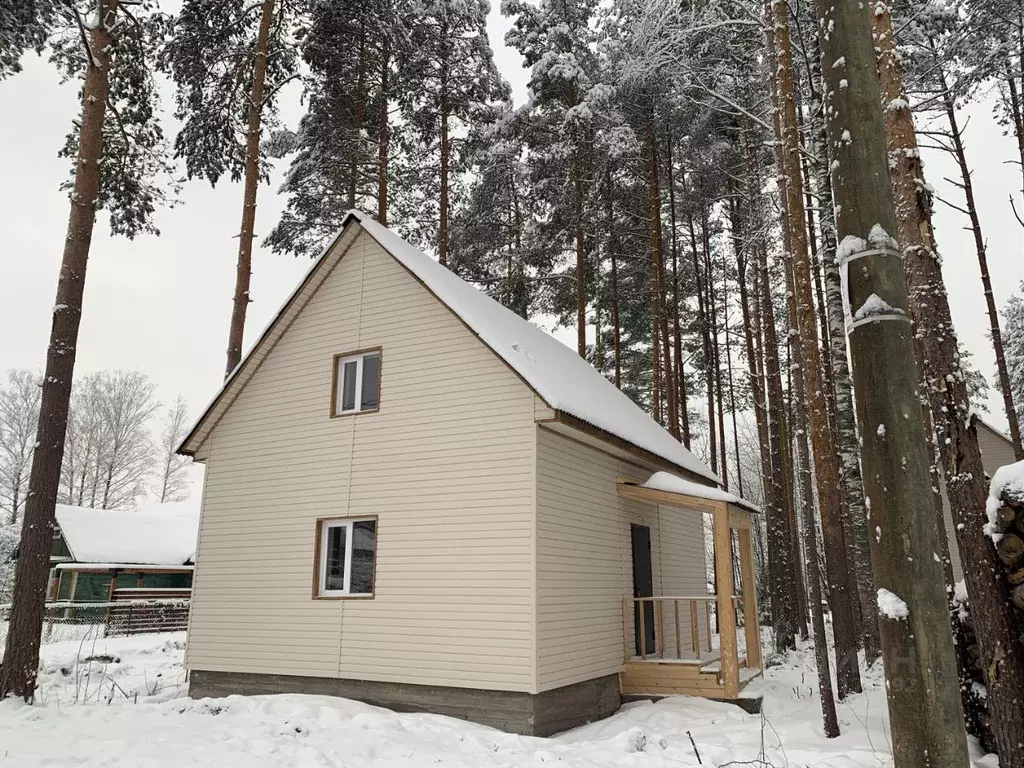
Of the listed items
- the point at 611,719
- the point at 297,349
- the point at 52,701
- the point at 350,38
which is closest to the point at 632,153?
the point at 350,38

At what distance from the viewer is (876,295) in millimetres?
1947

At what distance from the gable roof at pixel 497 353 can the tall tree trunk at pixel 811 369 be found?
2.69 m

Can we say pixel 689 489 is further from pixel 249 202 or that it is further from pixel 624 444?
pixel 249 202

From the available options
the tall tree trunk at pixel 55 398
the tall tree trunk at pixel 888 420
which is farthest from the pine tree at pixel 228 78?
the tall tree trunk at pixel 888 420

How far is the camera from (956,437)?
5586mm

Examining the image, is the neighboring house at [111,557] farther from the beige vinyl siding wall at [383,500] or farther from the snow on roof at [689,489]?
the snow on roof at [689,489]

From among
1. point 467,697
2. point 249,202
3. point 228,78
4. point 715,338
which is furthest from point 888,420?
point 715,338

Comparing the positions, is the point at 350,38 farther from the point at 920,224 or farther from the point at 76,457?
the point at 76,457

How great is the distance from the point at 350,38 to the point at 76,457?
3249cm

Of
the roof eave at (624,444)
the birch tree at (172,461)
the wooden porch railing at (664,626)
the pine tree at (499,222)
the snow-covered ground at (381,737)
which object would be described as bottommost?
the snow-covered ground at (381,737)

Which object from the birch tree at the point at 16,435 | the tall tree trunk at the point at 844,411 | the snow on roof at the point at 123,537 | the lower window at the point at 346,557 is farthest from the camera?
the birch tree at the point at 16,435

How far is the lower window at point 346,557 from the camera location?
31.6 ft

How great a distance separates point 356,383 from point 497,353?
272 centimetres

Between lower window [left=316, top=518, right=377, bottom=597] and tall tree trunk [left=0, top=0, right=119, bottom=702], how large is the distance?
10.9ft
